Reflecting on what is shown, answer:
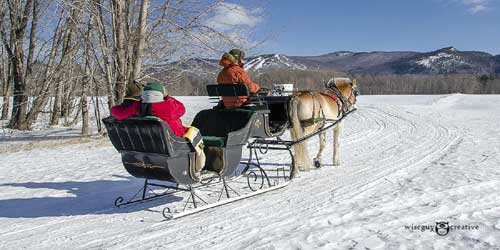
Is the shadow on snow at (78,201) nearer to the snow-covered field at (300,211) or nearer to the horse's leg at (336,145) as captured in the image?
the snow-covered field at (300,211)

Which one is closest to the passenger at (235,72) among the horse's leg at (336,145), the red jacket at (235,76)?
the red jacket at (235,76)

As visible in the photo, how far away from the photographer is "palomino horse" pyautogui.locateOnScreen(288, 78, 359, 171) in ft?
27.2

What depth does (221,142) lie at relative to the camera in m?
6.48

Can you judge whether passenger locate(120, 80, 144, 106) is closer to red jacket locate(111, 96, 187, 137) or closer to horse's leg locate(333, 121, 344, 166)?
red jacket locate(111, 96, 187, 137)

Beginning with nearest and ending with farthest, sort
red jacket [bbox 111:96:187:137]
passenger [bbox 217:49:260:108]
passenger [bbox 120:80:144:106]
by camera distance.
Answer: red jacket [bbox 111:96:187:137]
passenger [bbox 120:80:144:106]
passenger [bbox 217:49:260:108]

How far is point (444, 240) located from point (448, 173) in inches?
145

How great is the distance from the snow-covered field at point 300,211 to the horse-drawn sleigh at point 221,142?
1.35ft

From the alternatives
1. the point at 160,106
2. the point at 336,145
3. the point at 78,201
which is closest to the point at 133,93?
the point at 160,106

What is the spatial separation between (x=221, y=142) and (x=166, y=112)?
3.50 feet

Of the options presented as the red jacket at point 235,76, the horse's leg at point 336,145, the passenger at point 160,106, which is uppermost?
the red jacket at point 235,76

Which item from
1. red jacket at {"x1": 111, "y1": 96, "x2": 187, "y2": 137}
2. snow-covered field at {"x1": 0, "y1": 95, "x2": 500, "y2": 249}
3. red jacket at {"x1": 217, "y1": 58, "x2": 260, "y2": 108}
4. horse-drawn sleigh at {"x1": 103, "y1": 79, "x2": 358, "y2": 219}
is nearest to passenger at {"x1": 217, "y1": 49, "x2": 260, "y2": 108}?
red jacket at {"x1": 217, "y1": 58, "x2": 260, "y2": 108}

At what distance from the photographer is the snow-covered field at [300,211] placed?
4.76 metres

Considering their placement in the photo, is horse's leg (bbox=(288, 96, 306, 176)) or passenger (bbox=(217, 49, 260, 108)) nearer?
passenger (bbox=(217, 49, 260, 108))

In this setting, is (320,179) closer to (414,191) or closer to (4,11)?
(414,191)
